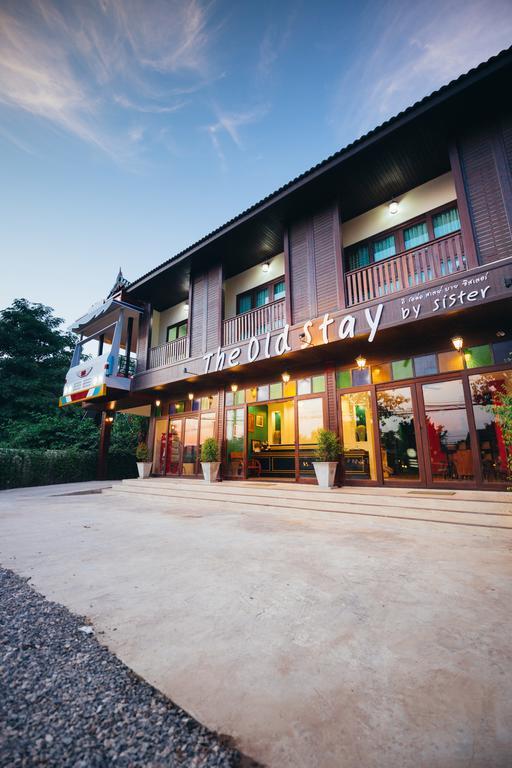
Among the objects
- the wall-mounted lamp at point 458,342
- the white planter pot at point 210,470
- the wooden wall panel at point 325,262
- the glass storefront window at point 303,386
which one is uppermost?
the wooden wall panel at point 325,262

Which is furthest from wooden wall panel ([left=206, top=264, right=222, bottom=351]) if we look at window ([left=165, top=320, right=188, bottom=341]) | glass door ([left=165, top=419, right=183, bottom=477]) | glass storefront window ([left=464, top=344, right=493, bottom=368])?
glass storefront window ([left=464, top=344, right=493, bottom=368])

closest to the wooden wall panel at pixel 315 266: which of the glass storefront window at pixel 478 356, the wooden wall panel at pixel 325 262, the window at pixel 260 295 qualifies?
the wooden wall panel at pixel 325 262

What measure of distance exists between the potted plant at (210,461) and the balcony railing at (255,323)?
3.12 meters

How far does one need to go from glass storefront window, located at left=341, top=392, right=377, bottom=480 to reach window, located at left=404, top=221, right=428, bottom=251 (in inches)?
146

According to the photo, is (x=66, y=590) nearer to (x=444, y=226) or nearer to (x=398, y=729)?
(x=398, y=729)

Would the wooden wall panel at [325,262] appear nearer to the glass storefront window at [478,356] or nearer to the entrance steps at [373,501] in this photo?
the glass storefront window at [478,356]

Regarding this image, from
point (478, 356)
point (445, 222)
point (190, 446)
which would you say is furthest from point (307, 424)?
point (445, 222)

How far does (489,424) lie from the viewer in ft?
18.8

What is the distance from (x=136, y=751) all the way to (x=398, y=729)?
36.4 inches

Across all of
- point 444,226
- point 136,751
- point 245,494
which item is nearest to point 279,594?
point 136,751

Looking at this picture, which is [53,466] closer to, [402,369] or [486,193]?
[402,369]

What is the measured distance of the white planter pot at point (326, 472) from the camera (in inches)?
265

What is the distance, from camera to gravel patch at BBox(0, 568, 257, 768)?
0.98m

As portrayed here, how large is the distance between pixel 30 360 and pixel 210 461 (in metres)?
15.4
